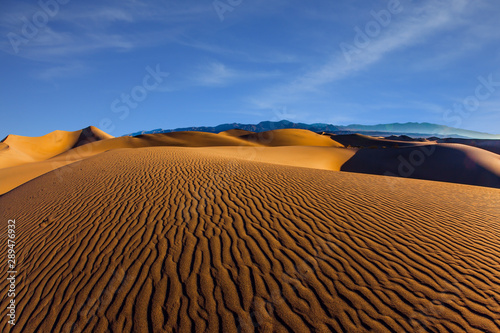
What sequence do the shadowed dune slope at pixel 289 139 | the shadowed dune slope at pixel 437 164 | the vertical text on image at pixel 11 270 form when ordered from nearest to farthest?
the vertical text on image at pixel 11 270 < the shadowed dune slope at pixel 437 164 < the shadowed dune slope at pixel 289 139

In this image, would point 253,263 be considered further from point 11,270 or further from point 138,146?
point 138,146

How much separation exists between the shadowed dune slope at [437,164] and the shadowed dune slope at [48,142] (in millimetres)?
55193

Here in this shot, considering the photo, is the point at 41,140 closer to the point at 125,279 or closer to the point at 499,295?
the point at 125,279

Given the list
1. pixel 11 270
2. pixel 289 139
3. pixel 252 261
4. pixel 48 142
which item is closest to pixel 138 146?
pixel 289 139

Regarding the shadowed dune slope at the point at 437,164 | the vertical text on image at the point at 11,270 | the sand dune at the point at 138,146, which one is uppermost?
the sand dune at the point at 138,146

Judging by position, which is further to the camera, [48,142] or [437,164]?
[48,142]

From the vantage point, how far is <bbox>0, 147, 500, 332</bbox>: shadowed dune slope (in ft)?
10.3

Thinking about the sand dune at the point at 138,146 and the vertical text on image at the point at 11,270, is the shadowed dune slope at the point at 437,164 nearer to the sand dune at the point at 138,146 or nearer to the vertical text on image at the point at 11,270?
the sand dune at the point at 138,146

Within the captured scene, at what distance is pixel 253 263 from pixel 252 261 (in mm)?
56

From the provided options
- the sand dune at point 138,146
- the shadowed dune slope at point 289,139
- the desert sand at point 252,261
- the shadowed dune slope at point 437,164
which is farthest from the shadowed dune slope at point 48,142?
the shadowed dune slope at point 437,164

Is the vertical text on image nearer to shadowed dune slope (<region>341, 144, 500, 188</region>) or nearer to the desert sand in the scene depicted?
the desert sand

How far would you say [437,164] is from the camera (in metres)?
21.3

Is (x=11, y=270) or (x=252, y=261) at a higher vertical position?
(x=252, y=261)

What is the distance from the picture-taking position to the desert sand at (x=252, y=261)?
316 cm
